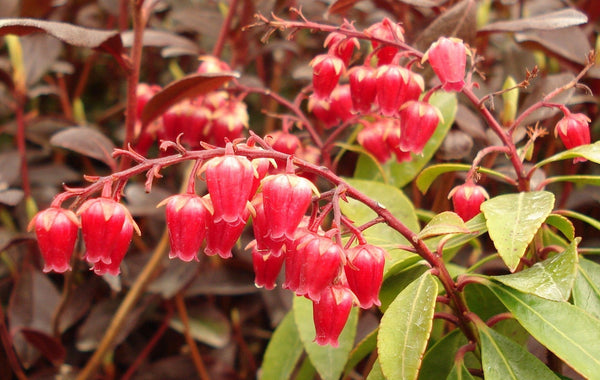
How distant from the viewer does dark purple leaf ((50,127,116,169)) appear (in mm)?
1250

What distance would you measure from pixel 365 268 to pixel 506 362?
10.2 inches

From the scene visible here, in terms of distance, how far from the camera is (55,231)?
0.79m

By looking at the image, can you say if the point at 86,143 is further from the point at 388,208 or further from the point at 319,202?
the point at 388,208

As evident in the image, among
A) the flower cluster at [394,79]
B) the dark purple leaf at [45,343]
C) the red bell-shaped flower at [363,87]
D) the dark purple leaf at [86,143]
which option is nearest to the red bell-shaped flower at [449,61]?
the flower cluster at [394,79]

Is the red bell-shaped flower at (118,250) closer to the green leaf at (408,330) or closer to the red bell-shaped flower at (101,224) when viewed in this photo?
the red bell-shaped flower at (101,224)

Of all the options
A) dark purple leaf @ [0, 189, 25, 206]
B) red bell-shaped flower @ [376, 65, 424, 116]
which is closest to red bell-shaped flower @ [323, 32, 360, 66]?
red bell-shaped flower @ [376, 65, 424, 116]

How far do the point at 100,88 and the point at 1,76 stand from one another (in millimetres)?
655

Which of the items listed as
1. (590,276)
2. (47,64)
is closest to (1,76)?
(47,64)

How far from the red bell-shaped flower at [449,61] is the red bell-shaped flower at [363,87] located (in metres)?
0.12

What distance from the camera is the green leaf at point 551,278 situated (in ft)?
2.51

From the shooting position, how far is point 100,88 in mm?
2301

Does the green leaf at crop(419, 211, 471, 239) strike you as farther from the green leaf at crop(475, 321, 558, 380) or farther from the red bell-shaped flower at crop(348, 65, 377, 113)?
the red bell-shaped flower at crop(348, 65, 377, 113)

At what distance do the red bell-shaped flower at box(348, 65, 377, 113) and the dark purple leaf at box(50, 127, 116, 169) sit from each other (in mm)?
533

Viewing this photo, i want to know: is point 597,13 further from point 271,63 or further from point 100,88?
point 100,88
